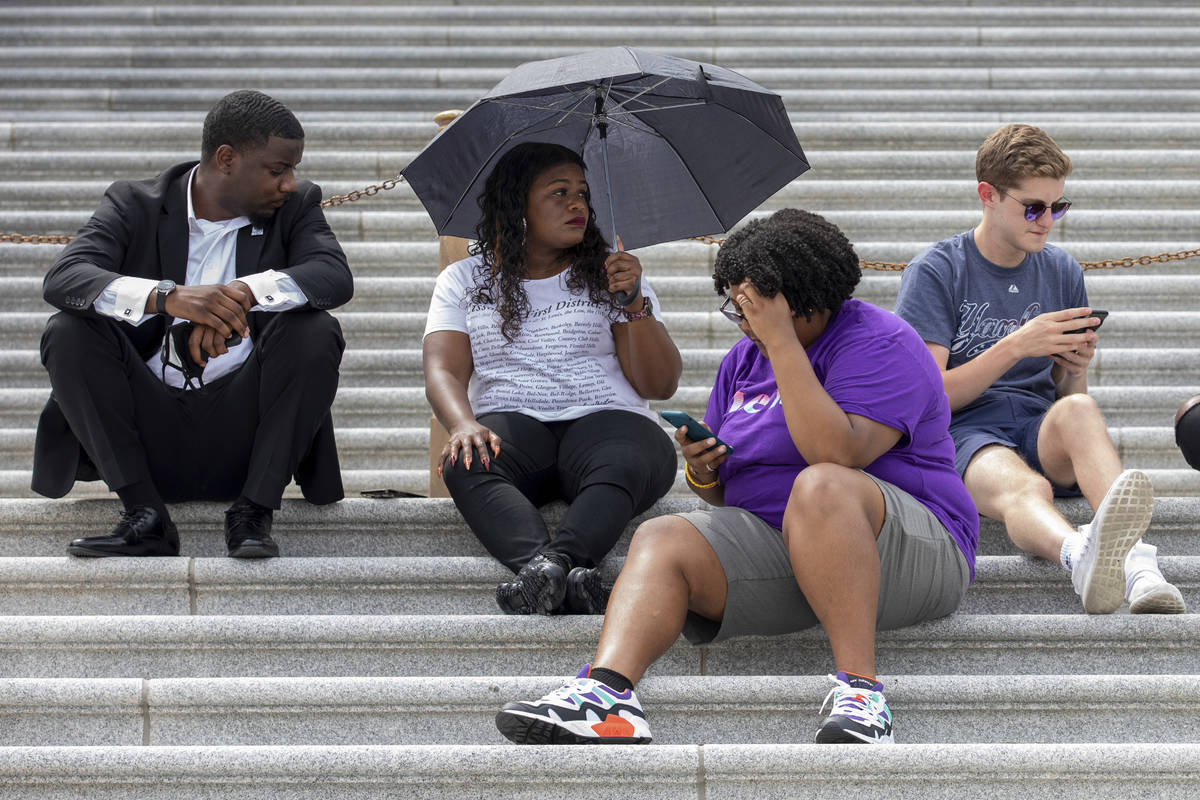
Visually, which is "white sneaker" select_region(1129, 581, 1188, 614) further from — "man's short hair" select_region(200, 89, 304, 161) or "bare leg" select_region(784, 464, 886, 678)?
"man's short hair" select_region(200, 89, 304, 161)

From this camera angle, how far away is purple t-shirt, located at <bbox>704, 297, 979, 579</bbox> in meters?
2.88

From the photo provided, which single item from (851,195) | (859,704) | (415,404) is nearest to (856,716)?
(859,704)

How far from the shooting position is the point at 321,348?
3410 millimetres

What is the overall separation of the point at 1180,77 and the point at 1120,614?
165 inches

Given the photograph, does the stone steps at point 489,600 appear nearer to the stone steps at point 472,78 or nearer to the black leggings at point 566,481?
the stone steps at point 472,78

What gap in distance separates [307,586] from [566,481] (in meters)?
0.63

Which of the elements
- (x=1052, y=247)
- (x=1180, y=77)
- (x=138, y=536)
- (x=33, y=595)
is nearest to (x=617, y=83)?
(x=1052, y=247)

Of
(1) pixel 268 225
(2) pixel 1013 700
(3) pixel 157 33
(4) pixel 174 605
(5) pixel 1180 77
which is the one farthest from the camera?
(3) pixel 157 33

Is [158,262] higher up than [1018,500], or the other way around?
[158,262]

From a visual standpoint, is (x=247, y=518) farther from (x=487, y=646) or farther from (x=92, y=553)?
(x=487, y=646)

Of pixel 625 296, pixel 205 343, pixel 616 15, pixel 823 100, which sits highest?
pixel 616 15

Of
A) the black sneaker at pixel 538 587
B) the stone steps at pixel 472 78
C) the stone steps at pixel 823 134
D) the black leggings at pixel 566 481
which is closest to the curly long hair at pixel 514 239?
the black leggings at pixel 566 481

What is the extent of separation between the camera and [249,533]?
11.1ft

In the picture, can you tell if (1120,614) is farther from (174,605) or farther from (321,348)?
(174,605)
